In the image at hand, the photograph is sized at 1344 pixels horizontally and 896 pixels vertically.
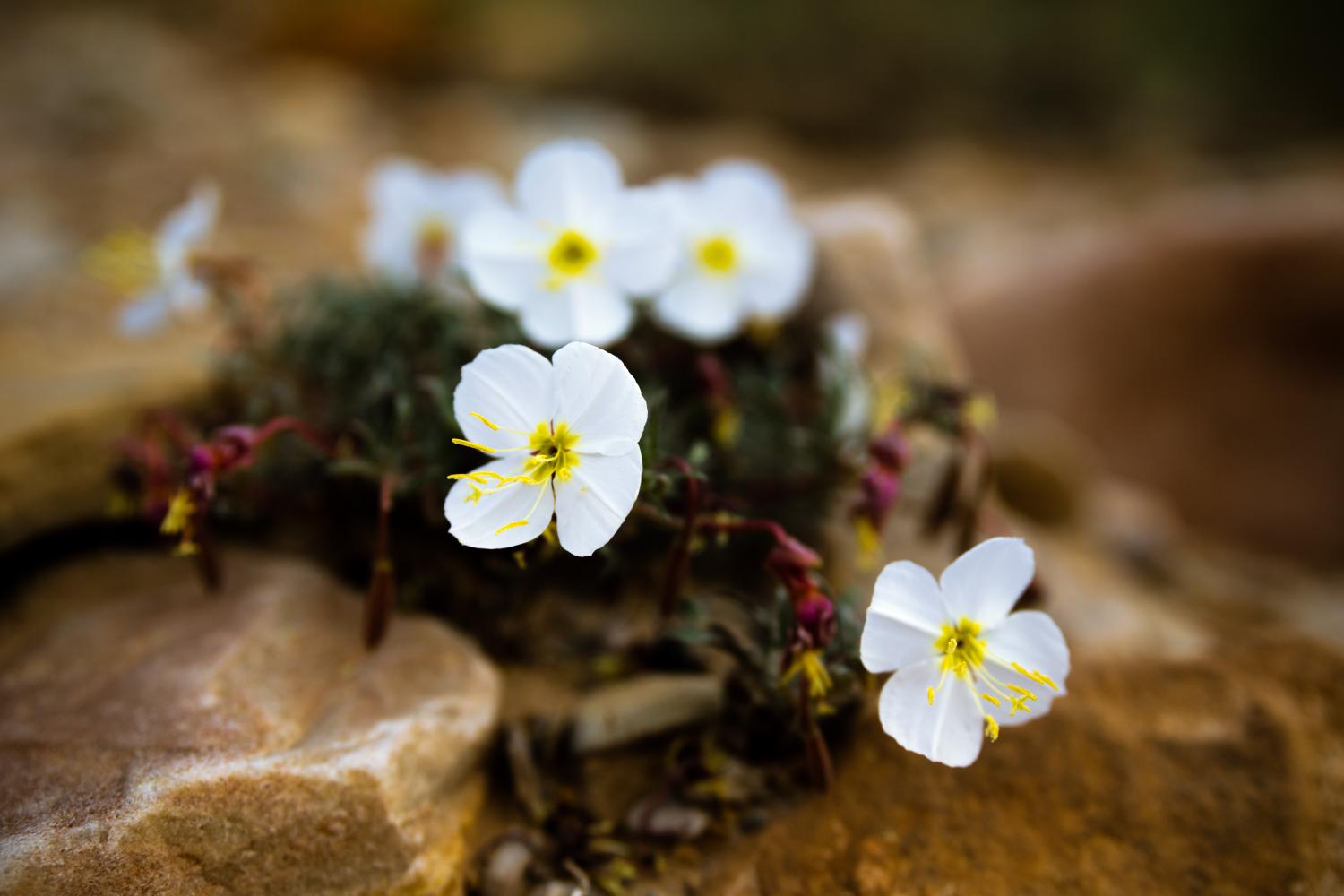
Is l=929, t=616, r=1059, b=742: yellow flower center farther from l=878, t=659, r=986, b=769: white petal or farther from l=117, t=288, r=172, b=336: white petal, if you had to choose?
l=117, t=288, r=172, b=336: white petal

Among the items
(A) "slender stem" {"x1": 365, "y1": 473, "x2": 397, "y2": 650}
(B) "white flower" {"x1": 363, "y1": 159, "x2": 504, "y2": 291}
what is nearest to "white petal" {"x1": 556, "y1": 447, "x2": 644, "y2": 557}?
(A) "slender stem" {"x1": 365, "y1": 473, "x2": 397, "y2": 650}

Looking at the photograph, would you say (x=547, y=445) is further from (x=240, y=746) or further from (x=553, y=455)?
(x=240, y=746)

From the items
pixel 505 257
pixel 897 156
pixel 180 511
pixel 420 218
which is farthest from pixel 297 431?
pixel 897 156

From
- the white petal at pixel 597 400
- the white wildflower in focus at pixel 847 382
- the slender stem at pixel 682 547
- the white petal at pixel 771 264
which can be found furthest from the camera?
the white petal at pixel 771 264

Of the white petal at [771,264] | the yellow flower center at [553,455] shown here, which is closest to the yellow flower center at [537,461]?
the yellow flower center at [553,455]

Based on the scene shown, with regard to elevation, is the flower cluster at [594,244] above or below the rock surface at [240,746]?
above

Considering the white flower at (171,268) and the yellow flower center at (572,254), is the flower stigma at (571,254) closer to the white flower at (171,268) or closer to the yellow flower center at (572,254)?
the yellow flower center at (572,254)

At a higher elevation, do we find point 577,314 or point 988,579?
point 577,314
